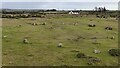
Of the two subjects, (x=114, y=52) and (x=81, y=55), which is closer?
(x=81, y=55)

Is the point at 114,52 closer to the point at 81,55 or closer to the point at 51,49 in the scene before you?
the point at 81,55

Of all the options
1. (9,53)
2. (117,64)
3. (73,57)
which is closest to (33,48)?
(9,53)

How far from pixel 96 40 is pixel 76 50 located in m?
5.78

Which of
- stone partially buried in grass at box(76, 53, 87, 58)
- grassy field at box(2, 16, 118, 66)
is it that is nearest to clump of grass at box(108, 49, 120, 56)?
grassy field at box(2, 16, 118, 66)

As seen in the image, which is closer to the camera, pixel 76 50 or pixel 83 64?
pixel 83 64

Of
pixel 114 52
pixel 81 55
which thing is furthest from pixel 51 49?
pixel 114 52

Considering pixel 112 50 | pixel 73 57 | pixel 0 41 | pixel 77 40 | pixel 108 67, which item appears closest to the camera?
pixel 108 67

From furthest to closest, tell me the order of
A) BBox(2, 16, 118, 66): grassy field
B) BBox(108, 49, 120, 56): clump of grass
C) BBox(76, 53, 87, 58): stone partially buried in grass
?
BBox(108, 49, 120, 56): clump of grass < BBox(76, 53, 87, 58): stone partially buried in grass < BBox(2, 16, 118, 66): grassy field

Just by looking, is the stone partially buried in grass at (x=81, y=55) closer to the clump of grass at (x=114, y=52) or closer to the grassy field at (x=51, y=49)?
the grassy field at (x=51, y=49)

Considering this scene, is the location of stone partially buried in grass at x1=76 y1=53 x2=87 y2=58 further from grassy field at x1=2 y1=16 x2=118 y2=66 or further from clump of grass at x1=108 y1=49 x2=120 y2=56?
clump of grass at x1=108 y1=49 x2=120 y2=56

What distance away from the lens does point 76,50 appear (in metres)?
25.9

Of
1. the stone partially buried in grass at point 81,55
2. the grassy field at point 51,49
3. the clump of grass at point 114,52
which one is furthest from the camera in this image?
the clump of grass at point 114,52

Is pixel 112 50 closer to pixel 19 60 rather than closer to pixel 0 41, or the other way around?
pixel 19 60

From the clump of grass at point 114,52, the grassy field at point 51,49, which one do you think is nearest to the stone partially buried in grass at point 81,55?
the grassy field at point 51,49
